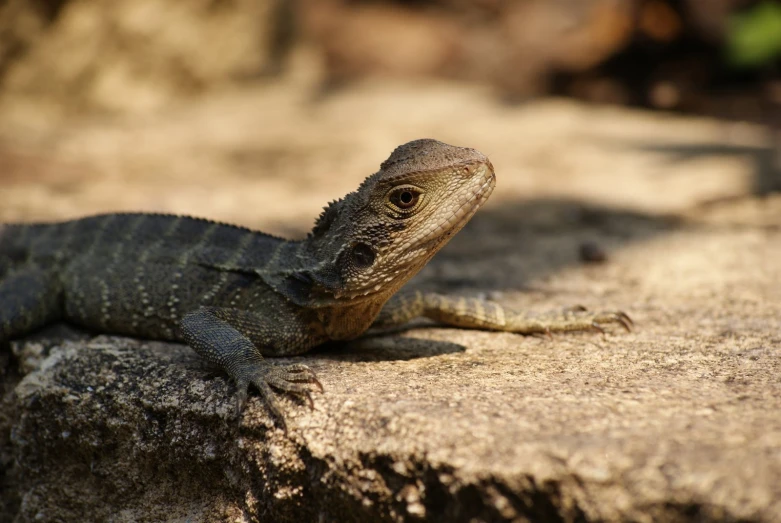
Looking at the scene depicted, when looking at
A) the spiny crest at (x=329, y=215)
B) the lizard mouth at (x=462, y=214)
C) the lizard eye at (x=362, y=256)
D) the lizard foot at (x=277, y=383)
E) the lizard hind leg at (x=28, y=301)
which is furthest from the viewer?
the lizard hind leg at (x=28, y=301)

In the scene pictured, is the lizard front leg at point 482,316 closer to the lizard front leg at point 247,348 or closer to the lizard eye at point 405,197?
the lizard front leg at point 247,348

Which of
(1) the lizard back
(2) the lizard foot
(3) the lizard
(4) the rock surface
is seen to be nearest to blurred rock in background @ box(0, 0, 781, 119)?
(4) the rock surface

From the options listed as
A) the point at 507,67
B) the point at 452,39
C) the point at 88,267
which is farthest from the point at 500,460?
the point at 452,39

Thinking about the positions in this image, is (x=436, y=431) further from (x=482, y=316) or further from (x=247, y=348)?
(x=482, y=316)

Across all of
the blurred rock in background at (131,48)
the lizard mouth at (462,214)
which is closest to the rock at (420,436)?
the lizard mouth at (462,214)

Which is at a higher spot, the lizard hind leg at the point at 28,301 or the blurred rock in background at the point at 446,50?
the blurred rock in background at the point at 446,50

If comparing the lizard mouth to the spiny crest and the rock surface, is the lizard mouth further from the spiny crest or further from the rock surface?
the rock surface

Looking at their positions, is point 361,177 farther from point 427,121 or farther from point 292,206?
point 427,121
